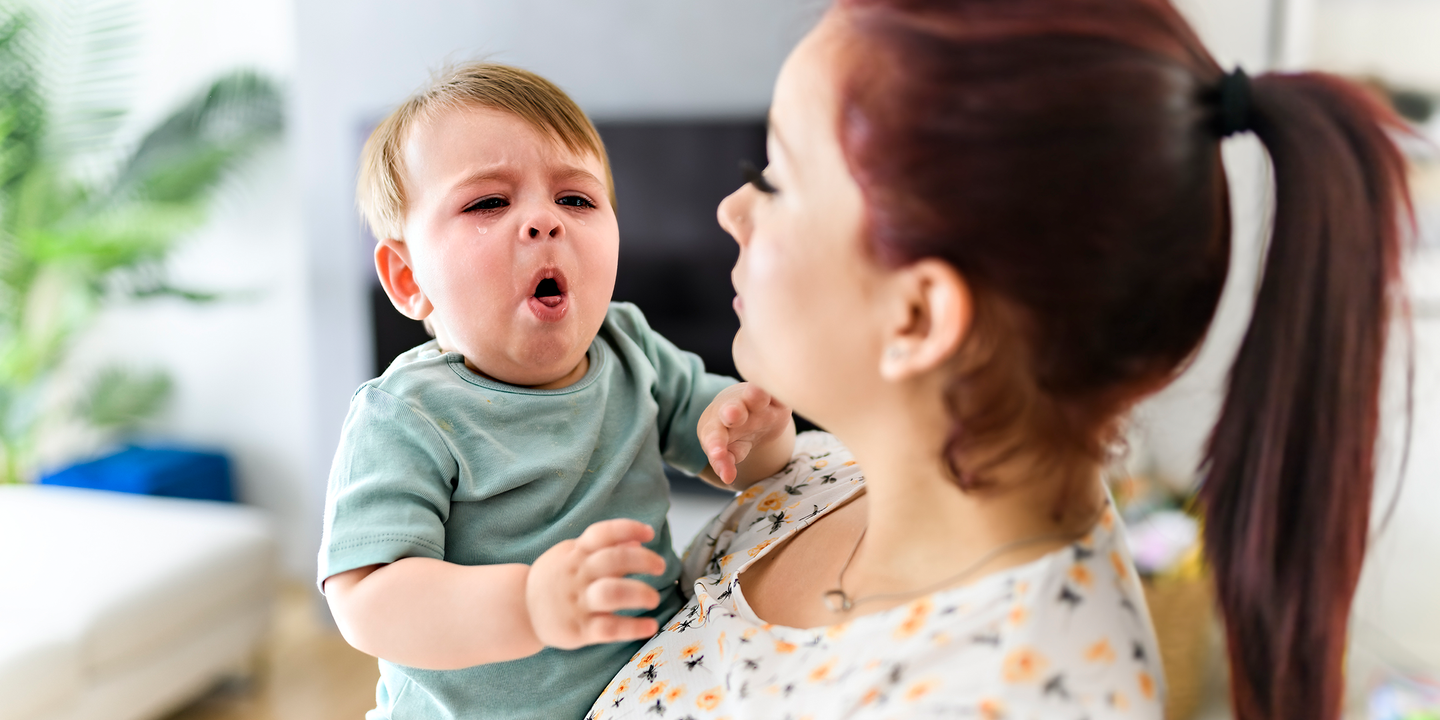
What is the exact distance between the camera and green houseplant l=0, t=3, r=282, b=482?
3326 millimetres

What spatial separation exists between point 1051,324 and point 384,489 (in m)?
0.48

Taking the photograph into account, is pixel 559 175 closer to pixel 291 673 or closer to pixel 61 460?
pixel 291 673

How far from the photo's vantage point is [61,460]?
12.7 feet

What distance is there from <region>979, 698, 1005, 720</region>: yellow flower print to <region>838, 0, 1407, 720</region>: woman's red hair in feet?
0.46

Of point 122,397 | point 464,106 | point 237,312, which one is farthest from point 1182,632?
point 122,397

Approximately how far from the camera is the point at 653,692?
740mm

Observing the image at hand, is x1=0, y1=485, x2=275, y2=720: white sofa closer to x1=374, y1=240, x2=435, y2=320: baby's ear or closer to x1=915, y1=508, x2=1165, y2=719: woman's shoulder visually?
x1=374, y1=240, x2=435, y2=320: baby's ear

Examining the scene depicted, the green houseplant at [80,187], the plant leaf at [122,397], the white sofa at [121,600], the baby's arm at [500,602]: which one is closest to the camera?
the baby's arm at [500,602]

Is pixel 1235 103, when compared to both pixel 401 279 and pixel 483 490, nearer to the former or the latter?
pixel 483 490

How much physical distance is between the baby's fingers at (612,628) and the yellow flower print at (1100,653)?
27 centimetres

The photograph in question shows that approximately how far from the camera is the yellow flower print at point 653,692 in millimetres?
735

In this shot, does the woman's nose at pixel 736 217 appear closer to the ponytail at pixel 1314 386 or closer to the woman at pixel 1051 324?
the woman at pixel 1051 324

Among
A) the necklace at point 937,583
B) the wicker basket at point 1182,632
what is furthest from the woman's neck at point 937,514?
the wicker basket at point 1182,632

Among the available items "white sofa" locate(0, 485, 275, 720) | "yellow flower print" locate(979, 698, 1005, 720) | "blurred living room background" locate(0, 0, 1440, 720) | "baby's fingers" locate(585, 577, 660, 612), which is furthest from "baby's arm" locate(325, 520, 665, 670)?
"white sofa" locate(0, 485, 275, 720)
